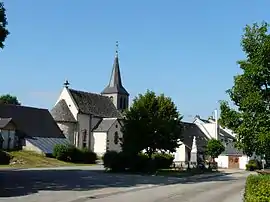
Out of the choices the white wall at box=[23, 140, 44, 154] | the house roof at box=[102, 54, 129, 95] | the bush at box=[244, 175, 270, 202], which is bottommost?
the bush at box=[244, 175, 270, 202]

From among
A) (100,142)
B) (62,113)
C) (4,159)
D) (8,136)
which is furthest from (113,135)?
(4,159)

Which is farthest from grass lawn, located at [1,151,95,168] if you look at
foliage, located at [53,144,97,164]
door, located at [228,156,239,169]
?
door, located at [228,156,239,169]

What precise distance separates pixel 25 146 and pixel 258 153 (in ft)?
173

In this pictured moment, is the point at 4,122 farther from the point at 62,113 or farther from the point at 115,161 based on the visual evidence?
the point at 115,161

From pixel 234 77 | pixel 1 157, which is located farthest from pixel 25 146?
pixel 234 77

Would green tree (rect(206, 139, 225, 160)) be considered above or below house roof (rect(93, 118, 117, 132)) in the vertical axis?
below

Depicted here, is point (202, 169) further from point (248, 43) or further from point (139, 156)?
point (248, 43)

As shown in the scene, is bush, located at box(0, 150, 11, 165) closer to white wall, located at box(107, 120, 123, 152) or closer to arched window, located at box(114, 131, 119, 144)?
white wall, located at box(107, 120, 123, 152)

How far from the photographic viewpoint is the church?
260 feet

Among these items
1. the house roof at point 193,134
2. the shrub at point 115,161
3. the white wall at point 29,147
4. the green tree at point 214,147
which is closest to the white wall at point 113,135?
the house roof at point 193,134

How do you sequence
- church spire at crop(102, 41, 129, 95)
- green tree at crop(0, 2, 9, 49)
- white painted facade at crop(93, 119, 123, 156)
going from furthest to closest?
church spire at crop(102, 41, 129, 95) → white painted facade at crop(93, 119, 123, 156) → green tree at crop(0, 2, 9, 49)

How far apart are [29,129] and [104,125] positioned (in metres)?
17.3

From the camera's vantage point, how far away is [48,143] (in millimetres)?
65625

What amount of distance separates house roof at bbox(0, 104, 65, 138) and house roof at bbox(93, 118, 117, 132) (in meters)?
9.74
